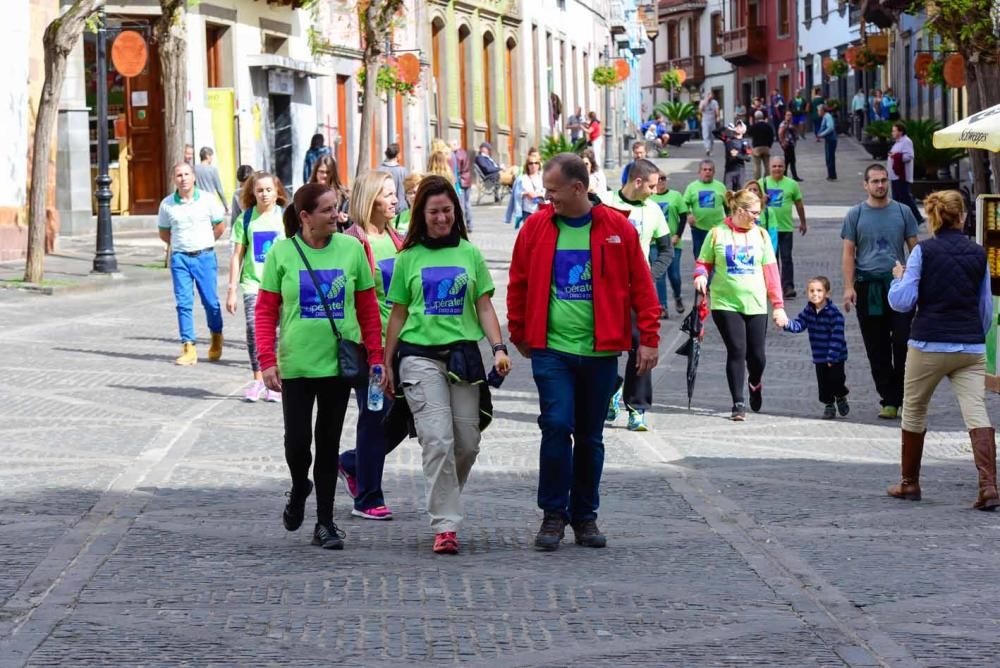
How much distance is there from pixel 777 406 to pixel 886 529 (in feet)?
15.3

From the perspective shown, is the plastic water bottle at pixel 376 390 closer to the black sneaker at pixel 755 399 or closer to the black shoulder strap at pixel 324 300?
the black shoulder strap at pixel 324 300

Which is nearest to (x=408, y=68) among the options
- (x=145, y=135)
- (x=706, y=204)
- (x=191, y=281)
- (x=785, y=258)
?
(x=145, y=135)

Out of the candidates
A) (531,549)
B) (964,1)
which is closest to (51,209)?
(964,1)

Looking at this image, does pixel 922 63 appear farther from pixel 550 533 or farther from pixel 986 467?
pixel 550 533

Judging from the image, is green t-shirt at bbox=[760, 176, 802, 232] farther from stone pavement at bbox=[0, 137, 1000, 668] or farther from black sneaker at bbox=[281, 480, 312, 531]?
black sneaker at bbox=[281, 480, 312, 531]

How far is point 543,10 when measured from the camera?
184ft

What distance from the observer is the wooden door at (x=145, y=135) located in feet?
102

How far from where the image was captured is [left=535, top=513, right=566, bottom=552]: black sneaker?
7.48 metres

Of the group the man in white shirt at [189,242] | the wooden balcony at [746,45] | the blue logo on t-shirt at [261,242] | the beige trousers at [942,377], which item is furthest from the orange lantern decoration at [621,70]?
the beige trousers at [942,377]

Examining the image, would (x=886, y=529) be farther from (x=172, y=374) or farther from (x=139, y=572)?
(x=172, y=374)

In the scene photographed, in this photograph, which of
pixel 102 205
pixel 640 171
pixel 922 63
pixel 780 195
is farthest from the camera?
pixel 922 63

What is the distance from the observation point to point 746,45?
84938 millimetres

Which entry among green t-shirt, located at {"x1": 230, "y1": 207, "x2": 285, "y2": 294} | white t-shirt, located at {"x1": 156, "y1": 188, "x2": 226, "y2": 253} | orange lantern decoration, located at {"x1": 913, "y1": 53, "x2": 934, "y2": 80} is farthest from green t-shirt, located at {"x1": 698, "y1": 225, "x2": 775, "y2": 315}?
orange lantern decoration, located at {"x1": 913, "y1": 53, "x2": 934, "y2": 80}

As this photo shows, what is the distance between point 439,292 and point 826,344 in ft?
17.5
